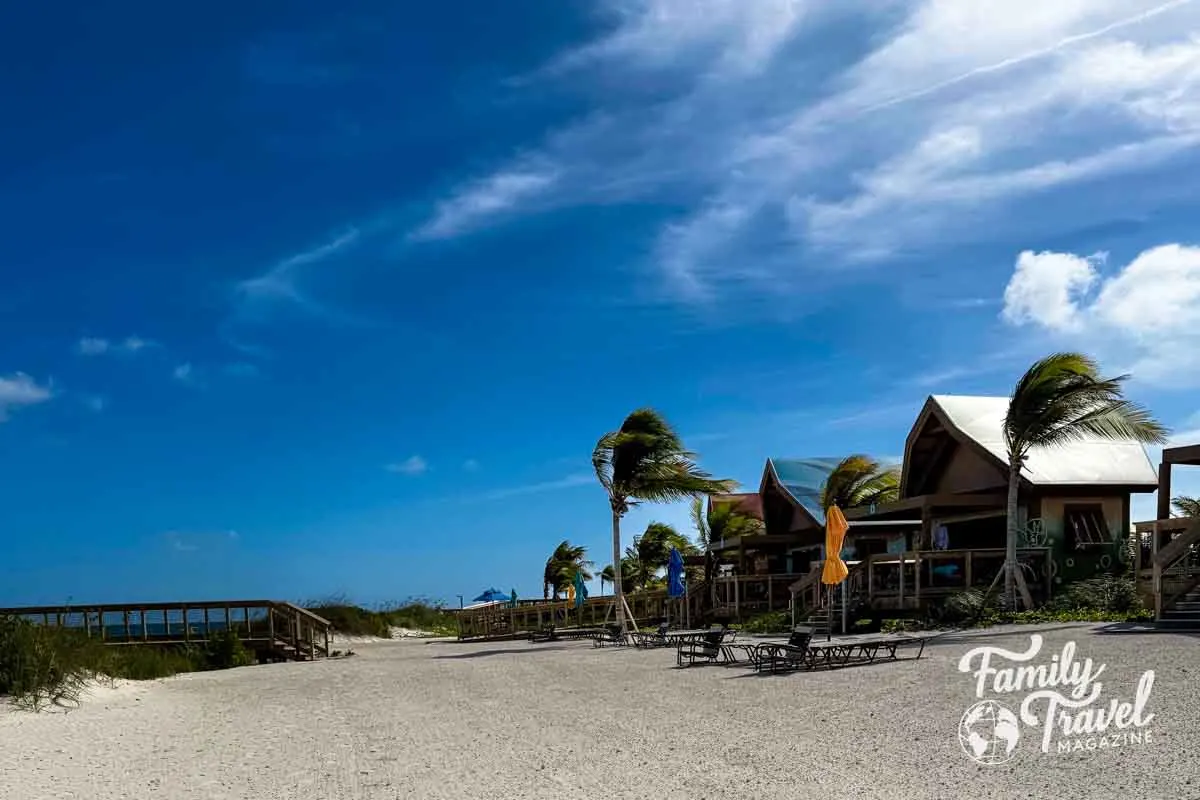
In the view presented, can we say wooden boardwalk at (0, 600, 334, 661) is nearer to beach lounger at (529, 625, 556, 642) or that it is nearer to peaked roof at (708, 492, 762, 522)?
beach lounger at (529, 625, 556, 642)

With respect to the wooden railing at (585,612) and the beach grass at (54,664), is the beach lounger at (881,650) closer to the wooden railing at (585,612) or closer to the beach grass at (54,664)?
the beach grass at (54,664)

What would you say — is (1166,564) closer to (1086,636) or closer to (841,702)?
(1086,636)

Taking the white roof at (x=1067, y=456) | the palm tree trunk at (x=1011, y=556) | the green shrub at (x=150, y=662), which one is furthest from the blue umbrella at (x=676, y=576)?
the green shrub at (x=150, y=662)

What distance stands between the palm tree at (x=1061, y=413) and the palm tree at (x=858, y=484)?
11124 millimetres

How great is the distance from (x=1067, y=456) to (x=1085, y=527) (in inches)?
76.1

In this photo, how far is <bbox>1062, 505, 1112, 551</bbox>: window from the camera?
2458cm

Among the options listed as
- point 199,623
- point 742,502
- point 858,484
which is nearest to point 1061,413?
point 858,484

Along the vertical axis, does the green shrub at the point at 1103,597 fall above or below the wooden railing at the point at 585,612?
above

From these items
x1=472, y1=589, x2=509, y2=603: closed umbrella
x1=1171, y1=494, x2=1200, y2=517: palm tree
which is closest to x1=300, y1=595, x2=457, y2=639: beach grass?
x1=472, y1=589, x2=509, y2=603: closed umbrella

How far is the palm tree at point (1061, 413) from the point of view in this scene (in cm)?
2064

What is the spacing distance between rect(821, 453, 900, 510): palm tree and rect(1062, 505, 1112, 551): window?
7.82 metres

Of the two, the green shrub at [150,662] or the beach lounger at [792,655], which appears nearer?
the beach lounger at [792,655]

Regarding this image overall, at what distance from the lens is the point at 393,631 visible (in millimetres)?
41531

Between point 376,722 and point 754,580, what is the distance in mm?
19035
